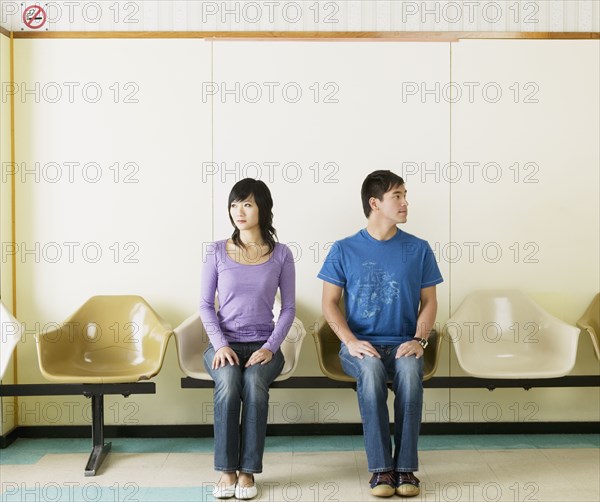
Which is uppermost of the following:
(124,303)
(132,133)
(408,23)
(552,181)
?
(408,23)

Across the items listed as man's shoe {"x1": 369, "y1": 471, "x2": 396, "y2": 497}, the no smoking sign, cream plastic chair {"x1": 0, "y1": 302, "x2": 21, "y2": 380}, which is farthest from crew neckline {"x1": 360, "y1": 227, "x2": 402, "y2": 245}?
the no smoking sign

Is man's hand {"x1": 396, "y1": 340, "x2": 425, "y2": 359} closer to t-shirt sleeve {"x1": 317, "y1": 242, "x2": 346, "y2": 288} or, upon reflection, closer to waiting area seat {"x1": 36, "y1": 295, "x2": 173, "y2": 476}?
t-shirt sleeve {"x1": 317, "y1": 242, "x2": 346, "y2": 288}

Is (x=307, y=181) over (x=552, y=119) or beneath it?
beneath

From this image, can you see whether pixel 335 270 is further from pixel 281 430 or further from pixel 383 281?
pixel 281 430

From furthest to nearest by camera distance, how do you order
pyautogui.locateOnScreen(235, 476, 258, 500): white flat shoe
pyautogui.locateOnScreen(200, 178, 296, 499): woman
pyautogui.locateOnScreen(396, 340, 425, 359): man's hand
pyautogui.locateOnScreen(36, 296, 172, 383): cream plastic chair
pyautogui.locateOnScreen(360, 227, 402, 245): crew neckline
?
pyautogui.locateOnScreen(36, 296, 172, 383): cream plastic chair < pyautogui.locateOnScreen(360, 227, 402, 245): crew neckline < pyautogui.locateOnScreen(396, 340, 425, 359): man's hand < pyautogui.locateOnScreen(200, 178, 296, 499): woman < pyautogui.locateOnScreen(235, 476, 258, 500): white flat shoe

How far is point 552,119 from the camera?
387 centimetres

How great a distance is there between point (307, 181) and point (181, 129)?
75 cm

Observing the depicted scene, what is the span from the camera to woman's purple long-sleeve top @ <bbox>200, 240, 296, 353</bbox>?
3.29 m

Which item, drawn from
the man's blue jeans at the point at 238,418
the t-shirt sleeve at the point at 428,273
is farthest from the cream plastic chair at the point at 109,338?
the t-shirt sleeve at the point at 428,273

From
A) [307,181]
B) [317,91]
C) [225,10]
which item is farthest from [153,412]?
[225,10]

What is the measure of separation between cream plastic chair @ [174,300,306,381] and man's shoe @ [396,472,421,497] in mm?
702

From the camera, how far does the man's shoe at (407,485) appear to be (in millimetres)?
2984

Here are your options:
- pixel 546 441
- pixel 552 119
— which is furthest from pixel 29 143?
pixel 546 441

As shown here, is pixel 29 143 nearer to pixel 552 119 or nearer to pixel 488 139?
pixel 488 139
